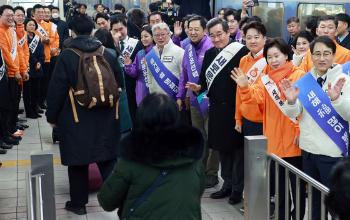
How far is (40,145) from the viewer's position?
7113mm

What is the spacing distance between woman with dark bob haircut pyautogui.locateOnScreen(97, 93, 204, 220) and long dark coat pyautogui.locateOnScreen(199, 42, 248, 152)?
219 centimetres

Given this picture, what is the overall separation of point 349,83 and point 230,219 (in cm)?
165

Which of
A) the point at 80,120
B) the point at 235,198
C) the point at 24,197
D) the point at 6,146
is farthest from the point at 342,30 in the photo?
the point at 6,146

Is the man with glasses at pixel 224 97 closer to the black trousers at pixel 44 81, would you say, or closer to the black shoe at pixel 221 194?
the black shoe at pixel 221 194

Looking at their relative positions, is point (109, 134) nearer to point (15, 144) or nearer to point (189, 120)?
point (189, 120)

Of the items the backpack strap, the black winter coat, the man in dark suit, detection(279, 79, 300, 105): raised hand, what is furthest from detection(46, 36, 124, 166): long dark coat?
the black winter coat

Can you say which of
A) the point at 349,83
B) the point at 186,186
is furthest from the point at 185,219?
the point at 349,83

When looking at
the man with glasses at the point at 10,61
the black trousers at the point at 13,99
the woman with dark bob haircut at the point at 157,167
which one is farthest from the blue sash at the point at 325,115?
the black trousers at the point at 13,99

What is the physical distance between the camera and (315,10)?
7.02 meters

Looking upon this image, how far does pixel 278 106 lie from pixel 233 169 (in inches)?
44.1

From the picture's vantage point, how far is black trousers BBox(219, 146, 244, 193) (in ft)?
15.7

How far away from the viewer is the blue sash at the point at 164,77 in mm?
5621

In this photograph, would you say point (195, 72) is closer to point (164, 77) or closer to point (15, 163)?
point (164, 77)

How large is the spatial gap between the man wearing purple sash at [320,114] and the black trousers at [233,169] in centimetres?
110
